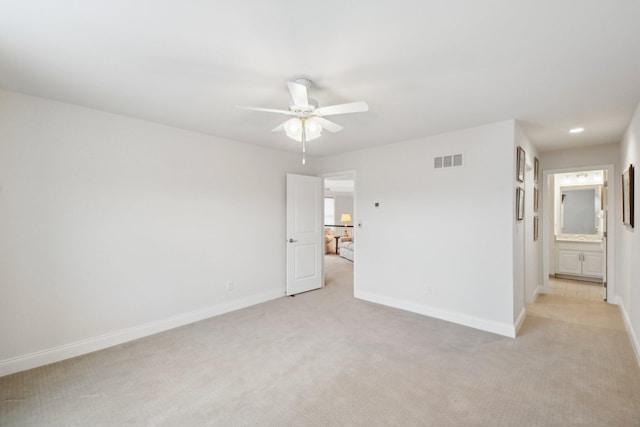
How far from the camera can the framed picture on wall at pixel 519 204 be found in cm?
338

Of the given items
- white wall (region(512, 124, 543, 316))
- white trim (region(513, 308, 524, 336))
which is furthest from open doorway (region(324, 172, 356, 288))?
white trim (region(513, 308, 524, 336))

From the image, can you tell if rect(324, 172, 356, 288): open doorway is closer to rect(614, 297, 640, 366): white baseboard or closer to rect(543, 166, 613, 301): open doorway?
rect(614, 297, 640, 366): white baseboard

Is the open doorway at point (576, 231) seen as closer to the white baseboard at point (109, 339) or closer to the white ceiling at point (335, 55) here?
the white ceiling at point (335, 55)

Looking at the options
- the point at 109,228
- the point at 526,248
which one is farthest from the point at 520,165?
the point at 109,228

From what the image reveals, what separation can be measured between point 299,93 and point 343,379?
2.25 meters

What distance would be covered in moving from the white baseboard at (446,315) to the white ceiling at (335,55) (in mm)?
2327

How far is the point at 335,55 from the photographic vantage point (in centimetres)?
187

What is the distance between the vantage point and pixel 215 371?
2506 mm

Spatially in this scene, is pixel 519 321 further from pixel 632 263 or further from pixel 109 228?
pixel 109 228

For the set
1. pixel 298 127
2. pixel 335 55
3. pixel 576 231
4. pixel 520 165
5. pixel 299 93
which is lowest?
pixel 576 231

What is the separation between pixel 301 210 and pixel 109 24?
361 centimetres

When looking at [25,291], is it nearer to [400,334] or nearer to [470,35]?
[400,334]

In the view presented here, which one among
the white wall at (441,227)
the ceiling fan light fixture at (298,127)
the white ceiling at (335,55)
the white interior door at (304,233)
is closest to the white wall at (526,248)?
the white wall at (441,227)

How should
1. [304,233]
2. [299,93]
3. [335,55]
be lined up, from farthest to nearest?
[304,233] < [299,93] < [335,55]
